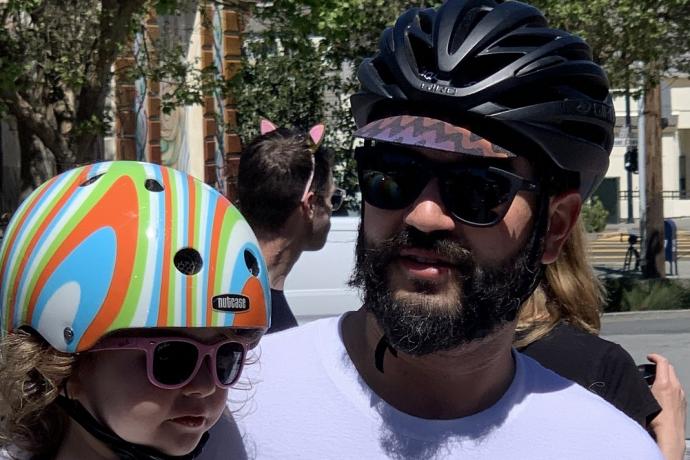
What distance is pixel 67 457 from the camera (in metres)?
2.17

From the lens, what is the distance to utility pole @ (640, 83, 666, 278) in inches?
800

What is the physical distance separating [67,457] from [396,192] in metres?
0.81

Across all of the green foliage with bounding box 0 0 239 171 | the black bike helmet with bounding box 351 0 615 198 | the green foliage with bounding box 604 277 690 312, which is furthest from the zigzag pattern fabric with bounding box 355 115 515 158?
the green foliage with bounding box 604 277 690 312

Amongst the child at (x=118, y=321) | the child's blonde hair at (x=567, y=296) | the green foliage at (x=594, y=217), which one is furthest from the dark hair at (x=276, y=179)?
the green foliage at (x=594, y=217)

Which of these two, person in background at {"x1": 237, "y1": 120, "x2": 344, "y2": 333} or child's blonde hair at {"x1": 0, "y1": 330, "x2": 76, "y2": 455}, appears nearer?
child's blonde hair at {"x1": 0, "y1": 330, "x2": 76, "y2": 455}

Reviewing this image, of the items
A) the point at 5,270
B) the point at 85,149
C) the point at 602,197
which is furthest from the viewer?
the point at 602,197

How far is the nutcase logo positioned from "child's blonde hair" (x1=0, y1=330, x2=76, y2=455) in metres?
0.29

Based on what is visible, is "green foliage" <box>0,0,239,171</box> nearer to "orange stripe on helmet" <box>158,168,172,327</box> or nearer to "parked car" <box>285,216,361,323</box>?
"parked car" <box>285,216,361,323</box>

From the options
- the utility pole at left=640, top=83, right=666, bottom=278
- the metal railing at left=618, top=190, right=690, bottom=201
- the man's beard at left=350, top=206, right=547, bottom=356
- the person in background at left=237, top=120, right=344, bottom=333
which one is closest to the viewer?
the man's beard at left=350, top=206, right=547, bottom=356

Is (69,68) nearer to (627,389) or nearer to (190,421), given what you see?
(627,389)

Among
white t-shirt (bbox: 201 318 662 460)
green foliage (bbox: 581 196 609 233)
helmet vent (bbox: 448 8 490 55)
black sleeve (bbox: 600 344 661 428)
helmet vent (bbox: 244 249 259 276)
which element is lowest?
green foliage (bbox: 581 196 609 233)

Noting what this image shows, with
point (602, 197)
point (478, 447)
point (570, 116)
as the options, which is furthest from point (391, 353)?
point (602, 197)

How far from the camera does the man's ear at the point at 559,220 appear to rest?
7.55 ft

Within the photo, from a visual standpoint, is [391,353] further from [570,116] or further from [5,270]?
[5,270]
